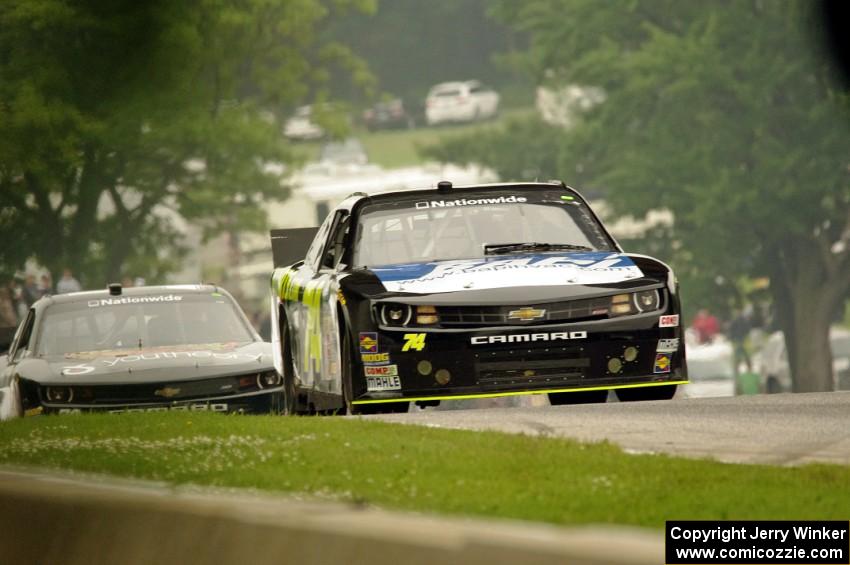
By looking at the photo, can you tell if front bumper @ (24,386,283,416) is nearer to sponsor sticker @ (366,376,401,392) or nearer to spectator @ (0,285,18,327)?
sponsor sticker @ (366,376,401,392)

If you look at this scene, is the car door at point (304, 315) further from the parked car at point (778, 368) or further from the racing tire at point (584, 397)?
the parked car at point (778, 368)

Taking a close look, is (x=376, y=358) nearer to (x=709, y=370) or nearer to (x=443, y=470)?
(x=443, y=470)

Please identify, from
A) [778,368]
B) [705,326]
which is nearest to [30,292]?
[705,326]

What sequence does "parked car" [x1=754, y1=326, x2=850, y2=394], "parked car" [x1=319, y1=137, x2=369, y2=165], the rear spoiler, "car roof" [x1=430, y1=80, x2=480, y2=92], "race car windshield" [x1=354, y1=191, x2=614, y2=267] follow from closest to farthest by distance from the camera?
"race car windshield" [x1=354, y1=191, x2=614, y2=267]
the rear spoiler
"parked car" [x1=754, y1=326, x2=850, y2=394]
"parked car" [x1=319, y1=137, x2=369, y2=165]
"car roof" [x1=430, y1=80, x2=480, y2=92]

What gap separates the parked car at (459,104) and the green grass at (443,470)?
7650cm

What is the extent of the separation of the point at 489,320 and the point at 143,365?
4117mm

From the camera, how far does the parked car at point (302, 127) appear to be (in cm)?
5833

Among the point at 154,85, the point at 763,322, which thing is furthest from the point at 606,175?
the point at 154,85

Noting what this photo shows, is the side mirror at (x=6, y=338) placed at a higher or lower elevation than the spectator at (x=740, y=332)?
higher

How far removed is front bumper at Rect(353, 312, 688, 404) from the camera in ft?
40.0

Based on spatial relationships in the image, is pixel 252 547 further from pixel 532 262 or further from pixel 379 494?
pixel 532 262

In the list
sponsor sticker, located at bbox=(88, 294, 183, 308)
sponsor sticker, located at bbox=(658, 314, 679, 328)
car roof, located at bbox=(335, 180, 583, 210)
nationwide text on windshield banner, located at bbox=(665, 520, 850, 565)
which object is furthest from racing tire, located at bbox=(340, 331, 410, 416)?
nationwide text on windshield banner, located at bbox=(665, 520, 850, 565)

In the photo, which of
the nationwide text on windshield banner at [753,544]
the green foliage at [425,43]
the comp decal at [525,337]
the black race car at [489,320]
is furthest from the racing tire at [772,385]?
the nationwide text on windshield banner at [753,544]

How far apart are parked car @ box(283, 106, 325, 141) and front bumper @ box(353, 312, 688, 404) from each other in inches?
1786
